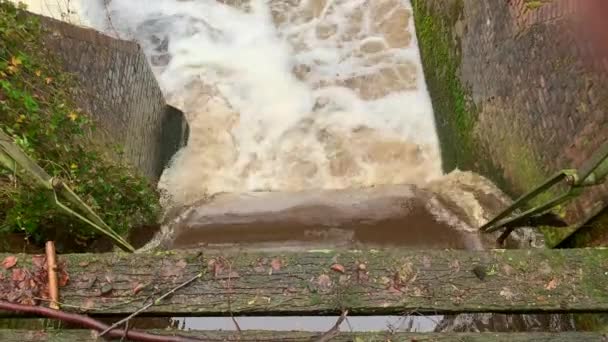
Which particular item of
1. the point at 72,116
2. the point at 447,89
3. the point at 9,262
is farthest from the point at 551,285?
the point at 447,89

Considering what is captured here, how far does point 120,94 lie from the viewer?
4738 mm

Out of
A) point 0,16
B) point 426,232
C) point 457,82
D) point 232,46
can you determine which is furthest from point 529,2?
point 232,46

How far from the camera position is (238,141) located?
6.66 meters

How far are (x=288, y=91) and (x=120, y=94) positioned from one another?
2821 millimetres

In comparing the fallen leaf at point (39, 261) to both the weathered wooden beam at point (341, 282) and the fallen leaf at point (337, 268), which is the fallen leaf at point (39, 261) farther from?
the fallen leaf at point (337, 268)

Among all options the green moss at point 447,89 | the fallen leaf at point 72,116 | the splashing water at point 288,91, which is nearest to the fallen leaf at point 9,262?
the fallen leaf at point 72,116

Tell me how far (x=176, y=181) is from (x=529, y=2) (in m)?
4.10

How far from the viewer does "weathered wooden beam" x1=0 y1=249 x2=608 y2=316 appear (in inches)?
85.3

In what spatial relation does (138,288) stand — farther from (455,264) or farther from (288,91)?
(288,91)

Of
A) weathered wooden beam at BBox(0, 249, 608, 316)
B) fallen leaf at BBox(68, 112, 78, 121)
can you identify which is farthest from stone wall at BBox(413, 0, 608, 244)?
fallen leaf at BBox(68, 112, 78, 121)

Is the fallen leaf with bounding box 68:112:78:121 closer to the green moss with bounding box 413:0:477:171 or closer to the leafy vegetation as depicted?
the leafy vegetation

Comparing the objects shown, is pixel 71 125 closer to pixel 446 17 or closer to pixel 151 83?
pixel 151 83

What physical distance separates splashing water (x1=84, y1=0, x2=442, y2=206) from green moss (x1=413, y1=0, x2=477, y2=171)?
260 mm

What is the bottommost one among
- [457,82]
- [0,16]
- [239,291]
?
[239,291]
